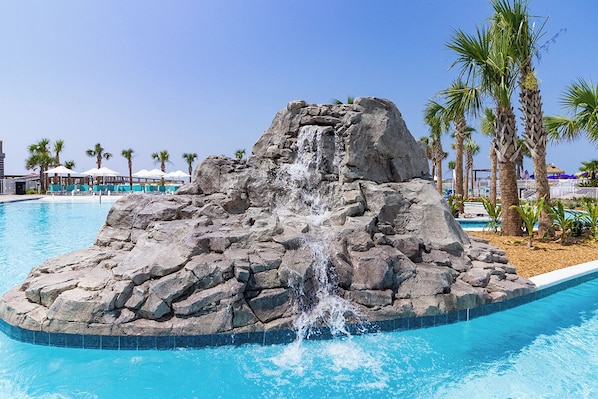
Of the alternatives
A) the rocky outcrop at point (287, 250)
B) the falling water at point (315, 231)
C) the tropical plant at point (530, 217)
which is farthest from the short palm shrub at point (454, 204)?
the falling water at point (315, 231)

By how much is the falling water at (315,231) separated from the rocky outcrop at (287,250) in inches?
1.0

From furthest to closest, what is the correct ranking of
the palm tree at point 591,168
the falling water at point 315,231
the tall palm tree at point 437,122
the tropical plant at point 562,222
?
the palm tree at point 591,168, the tall palm tree at point 437,122, the tropical plant at point 562,222, the falling water at point 315,231

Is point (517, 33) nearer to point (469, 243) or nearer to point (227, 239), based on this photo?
point (469, 243)

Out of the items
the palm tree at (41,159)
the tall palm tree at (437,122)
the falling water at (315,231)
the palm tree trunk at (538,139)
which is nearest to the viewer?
the falling water at (315,231)

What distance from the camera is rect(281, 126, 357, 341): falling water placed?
610 centimetres

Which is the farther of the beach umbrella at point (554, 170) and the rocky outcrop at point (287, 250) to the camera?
the beach umbrella at point (554, 170)

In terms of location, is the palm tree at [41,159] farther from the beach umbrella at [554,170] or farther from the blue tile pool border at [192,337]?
the beach umbrella at [554,170]

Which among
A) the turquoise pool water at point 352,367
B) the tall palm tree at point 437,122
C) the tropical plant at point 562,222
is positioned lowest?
the turquoise pool water at point 352,367

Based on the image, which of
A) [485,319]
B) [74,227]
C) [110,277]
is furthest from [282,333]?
[74,227]

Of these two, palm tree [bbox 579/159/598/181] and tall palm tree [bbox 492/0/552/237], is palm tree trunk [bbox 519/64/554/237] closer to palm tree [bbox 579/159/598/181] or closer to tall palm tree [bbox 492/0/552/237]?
tall palm tree [bbox 492/0/552/237]

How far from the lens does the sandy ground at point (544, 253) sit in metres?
9.31

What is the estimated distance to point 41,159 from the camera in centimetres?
4856

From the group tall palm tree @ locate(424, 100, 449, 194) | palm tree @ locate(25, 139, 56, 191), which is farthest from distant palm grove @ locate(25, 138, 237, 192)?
tall palm tree @ locate(424, 100, 449, 194)

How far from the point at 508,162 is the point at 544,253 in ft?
10.3
